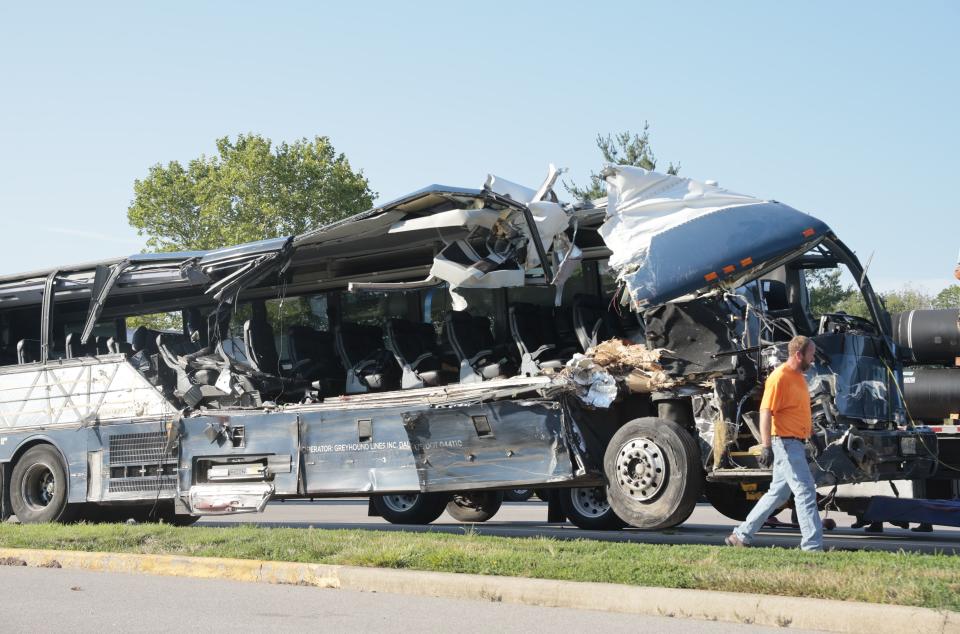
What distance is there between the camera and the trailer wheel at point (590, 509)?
1294 centimetres

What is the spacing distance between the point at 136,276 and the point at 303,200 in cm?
2504

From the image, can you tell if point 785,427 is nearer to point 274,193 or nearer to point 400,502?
point 400,502

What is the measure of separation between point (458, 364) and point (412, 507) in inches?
110

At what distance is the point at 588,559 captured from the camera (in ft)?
26.1

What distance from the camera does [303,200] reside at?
128 feet

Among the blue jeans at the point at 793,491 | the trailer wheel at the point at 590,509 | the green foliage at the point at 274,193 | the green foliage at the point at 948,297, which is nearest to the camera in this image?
the blue jeans at the point at 793,491

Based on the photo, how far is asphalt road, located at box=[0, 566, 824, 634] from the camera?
21.3ft

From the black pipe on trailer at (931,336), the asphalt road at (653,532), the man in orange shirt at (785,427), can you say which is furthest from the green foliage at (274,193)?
the man in orange shirt at (785,427)

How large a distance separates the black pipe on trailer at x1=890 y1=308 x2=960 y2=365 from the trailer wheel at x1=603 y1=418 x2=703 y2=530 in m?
6.17

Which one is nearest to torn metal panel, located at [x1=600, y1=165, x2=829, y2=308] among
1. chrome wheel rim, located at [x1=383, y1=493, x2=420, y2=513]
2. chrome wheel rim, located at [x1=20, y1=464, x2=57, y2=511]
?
chrome wheel rim, located at [x1=383, y1=493, x2=420, y2=513]

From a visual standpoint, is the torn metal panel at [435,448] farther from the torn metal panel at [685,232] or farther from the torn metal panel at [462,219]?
the torn metal panel at [462,219]

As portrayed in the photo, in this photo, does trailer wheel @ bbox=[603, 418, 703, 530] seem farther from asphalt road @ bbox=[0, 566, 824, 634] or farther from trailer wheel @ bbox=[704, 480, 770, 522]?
asphalt road @ bbox=[0, 566, 824, 634]

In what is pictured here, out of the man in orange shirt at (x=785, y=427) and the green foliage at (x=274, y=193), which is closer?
the man in orange shirt at (x=785, y=427)

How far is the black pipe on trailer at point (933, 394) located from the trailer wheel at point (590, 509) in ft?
14.9
